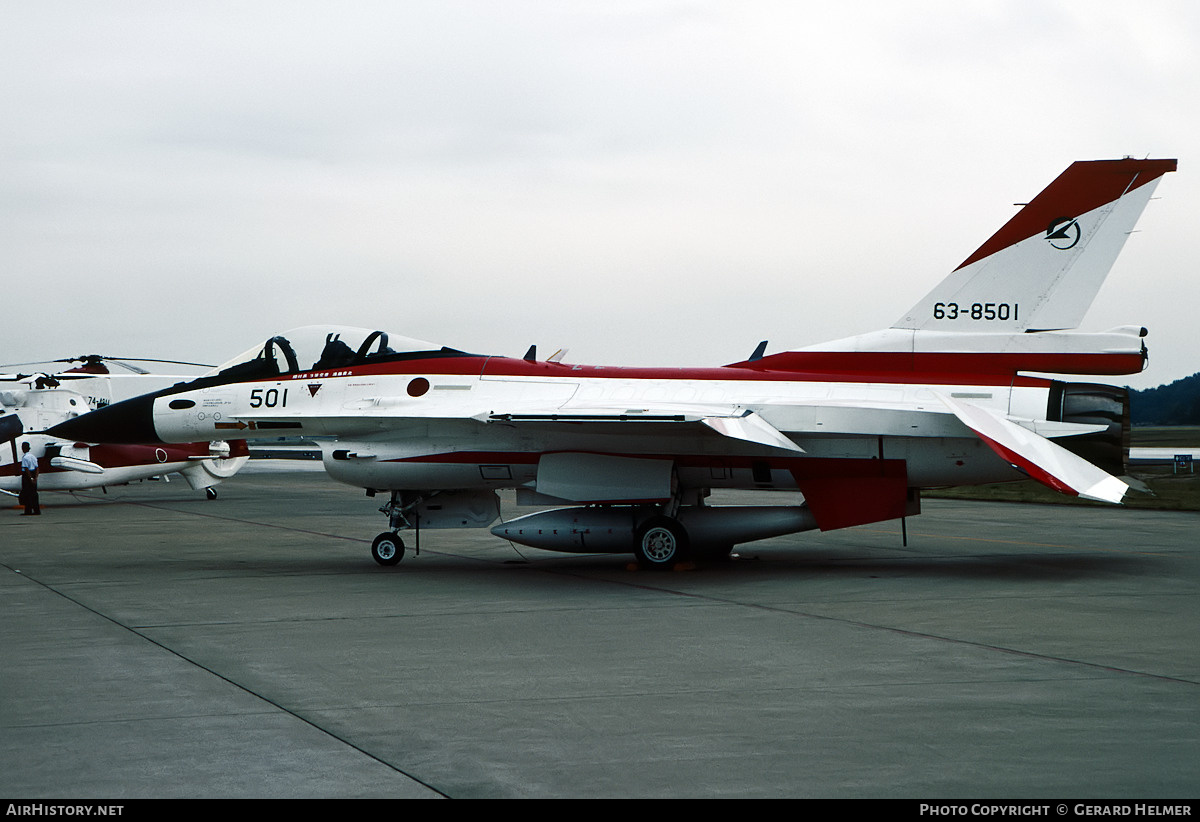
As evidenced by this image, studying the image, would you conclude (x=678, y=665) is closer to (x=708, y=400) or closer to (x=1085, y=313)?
(x=708, y=400)

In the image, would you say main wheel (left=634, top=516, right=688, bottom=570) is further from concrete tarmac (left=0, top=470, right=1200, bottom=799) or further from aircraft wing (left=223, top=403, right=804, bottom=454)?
aircraft wing (left=223, top=403, right=804, bottom=454)

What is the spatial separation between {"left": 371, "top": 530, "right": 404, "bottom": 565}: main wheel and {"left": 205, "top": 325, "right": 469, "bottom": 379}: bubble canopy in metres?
2.17

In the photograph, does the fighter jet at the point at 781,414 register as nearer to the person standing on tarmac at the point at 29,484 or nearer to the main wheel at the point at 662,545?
the main wheel at the point at 662,545

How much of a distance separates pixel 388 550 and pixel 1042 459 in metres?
7.44

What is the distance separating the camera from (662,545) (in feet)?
43.0

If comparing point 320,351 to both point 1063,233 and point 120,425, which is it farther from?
point 1063,233

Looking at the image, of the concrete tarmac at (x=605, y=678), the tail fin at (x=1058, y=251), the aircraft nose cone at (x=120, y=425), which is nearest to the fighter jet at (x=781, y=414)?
the tail fin at (x=1058, y=251)

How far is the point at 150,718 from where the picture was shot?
19.8 ft

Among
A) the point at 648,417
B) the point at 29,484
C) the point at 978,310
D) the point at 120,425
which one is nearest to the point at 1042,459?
Result: the point at 978,310

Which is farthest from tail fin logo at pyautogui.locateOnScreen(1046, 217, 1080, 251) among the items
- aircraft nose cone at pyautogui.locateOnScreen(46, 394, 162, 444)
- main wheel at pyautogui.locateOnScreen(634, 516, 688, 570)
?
aircraft nose cone at pyautogui.locateOnScreen(46, 394, 162, 444)

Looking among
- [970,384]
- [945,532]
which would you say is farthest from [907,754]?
[945,532]

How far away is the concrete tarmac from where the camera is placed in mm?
4930

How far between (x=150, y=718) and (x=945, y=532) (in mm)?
14250
